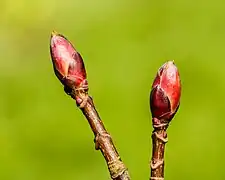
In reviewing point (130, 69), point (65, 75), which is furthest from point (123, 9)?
point (65, 75)

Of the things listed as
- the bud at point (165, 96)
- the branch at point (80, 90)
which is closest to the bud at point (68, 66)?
the branch at point (80, 90)

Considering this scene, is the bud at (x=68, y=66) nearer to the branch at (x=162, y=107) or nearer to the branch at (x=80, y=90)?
the branch at (x=80, y=90)

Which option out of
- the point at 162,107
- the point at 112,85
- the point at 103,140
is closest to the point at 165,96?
the point at 162,107

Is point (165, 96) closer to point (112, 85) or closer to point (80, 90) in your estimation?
point (80, 90)

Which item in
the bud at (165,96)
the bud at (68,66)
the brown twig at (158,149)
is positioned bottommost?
the brown twig at (158,149)

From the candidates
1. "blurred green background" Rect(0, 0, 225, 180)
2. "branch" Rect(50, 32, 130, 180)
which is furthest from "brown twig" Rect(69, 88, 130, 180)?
"blurred green background" Rect(0, 0, 225, 180)
